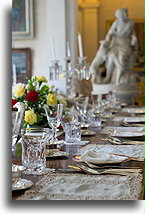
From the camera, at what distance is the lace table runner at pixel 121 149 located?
75.1 inches

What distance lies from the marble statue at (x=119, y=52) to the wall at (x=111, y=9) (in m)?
2.85

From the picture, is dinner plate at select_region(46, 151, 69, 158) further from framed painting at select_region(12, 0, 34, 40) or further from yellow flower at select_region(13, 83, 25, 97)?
framed painting at select_region(12, 0, 34, 40)

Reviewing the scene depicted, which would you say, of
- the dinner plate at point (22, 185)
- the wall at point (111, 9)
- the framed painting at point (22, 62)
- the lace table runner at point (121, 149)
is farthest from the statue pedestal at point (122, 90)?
the dinner plate at point (22, 185)

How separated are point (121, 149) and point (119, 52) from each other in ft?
22.1

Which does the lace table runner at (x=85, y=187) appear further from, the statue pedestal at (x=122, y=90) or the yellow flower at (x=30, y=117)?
the statue pedestal at (x=122, y=90)

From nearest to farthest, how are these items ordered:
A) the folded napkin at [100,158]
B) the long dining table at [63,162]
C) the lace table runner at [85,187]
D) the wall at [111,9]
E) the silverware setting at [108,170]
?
1. the lace table runner at [85,187]
2. the long dining table at [63,162]
3. the silverware setting at [108,170]
4. the folded napkin at [100,158]
5. the wall at [111,9]

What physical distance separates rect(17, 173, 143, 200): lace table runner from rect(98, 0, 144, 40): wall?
1044cm

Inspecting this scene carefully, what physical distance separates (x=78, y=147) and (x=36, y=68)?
265 inches

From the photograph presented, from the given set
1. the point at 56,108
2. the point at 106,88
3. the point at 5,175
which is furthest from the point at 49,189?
the point at 106,88

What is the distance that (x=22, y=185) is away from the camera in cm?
128

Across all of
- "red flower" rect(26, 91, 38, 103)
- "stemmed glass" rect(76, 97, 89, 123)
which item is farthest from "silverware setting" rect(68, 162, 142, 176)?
"stemmed glass" rect(76, 97, 89, 123)

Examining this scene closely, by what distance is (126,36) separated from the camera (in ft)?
28.8

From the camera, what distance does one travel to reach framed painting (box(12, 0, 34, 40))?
337 inches

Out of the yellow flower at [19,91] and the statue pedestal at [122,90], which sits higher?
the yellow flower at [19,91]
